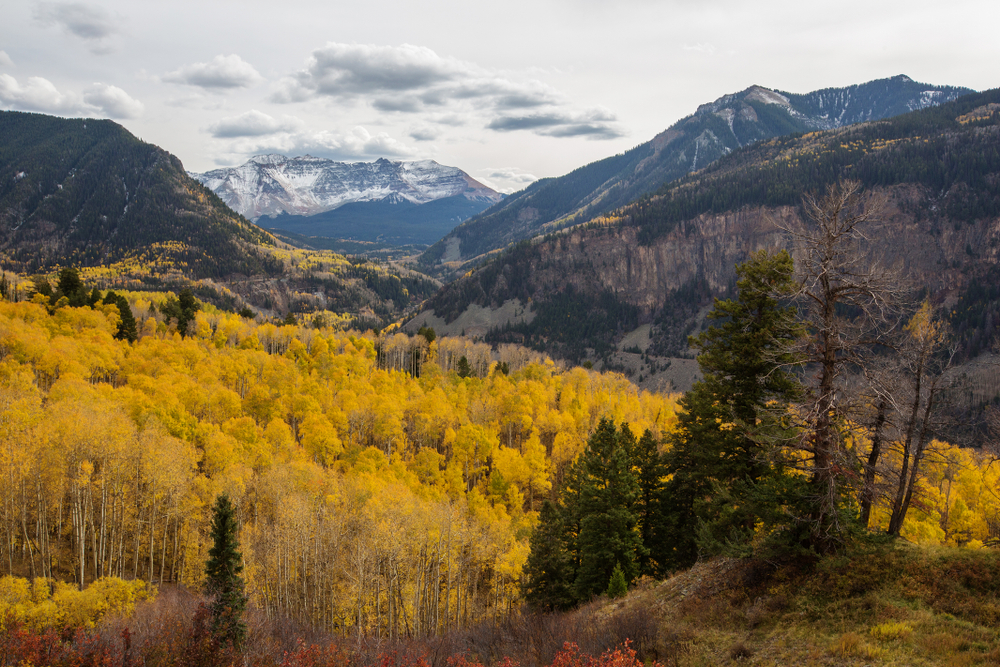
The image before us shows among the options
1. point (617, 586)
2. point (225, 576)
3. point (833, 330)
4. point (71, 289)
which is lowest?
point (617, 586)

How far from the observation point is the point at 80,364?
63844 millimetres

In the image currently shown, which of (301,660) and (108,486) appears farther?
(108,486)

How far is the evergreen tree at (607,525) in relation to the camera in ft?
104

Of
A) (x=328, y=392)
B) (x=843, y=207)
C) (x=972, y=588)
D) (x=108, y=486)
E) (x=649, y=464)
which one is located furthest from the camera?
(x=328, y=392)

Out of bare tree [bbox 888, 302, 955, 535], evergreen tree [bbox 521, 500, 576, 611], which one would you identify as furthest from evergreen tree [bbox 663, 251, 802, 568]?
evergreen tree [bbox 521, 500, 576, 611]

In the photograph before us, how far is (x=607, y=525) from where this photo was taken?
3262 cm

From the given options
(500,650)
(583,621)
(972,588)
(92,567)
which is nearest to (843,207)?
(972,588)

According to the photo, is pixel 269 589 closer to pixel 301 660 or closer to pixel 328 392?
pixel 301 660

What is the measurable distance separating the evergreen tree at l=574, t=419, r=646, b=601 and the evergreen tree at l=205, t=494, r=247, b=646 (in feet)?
61.3

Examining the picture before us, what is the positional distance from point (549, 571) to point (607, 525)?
5696 millimetres

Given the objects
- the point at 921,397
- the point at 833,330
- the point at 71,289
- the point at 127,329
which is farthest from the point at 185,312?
the point at 921,397

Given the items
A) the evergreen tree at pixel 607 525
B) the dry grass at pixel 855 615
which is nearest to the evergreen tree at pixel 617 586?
the evergreen tree at pixel 607 525

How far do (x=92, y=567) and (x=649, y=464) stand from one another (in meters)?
43.2

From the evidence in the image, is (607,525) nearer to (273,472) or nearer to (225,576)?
(225,576)
